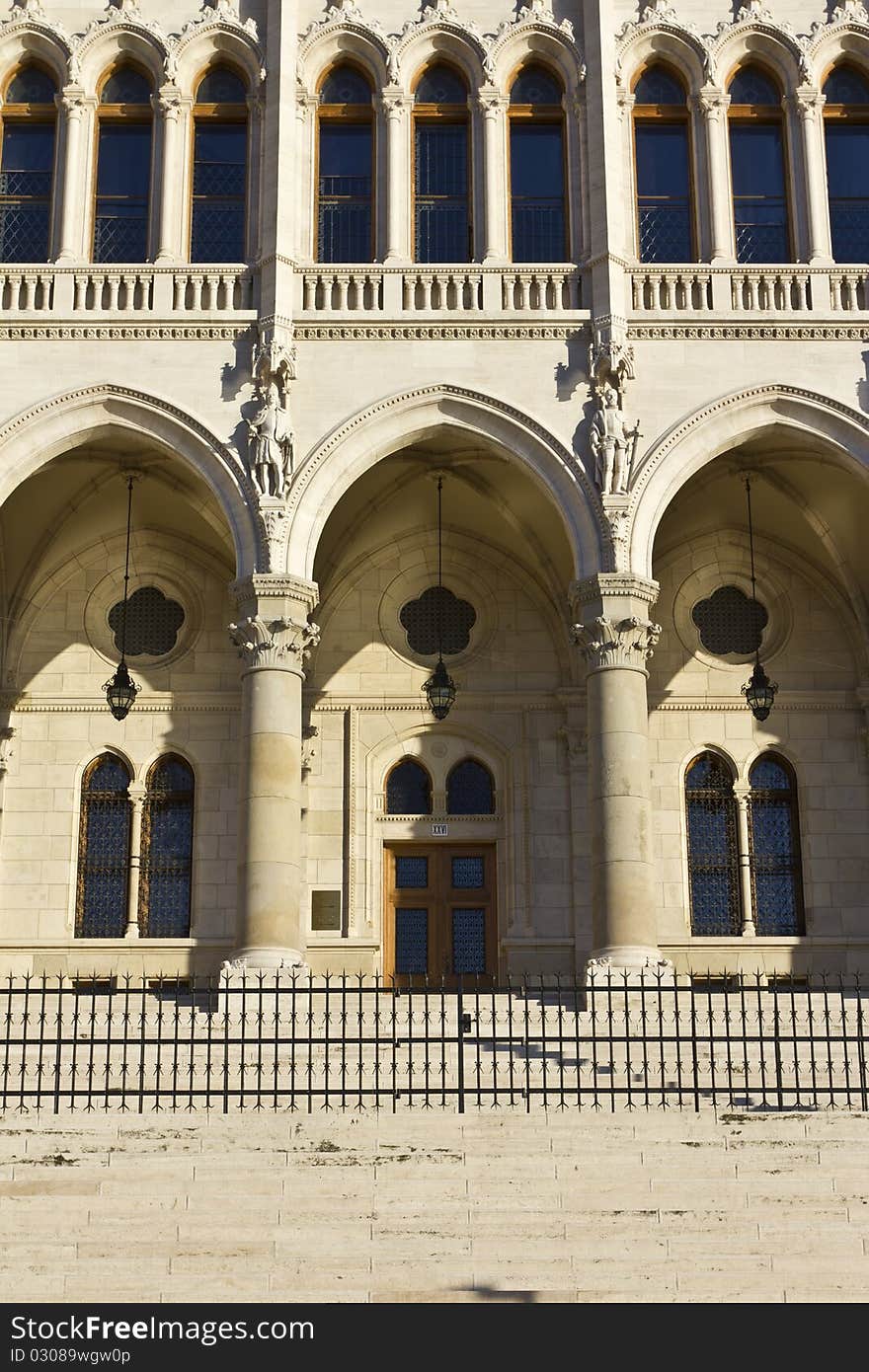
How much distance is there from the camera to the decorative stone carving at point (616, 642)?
23891 mm

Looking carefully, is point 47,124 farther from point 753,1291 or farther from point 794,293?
point 753,1291

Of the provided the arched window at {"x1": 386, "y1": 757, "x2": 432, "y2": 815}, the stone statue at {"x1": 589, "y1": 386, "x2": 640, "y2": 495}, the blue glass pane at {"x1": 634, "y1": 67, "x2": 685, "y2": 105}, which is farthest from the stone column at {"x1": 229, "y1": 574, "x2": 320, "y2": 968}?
the blue glass pane at {"x1": 634, "y1": 67, "x2": 685, "y2": 105}

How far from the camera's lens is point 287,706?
23.7m

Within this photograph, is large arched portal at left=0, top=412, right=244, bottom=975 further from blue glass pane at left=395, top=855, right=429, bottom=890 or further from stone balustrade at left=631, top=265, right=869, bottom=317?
stone balustrade at left=631, top=265, right=869, bottom=317

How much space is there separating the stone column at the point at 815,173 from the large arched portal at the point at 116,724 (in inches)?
367

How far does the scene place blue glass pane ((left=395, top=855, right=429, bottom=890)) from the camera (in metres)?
27.8

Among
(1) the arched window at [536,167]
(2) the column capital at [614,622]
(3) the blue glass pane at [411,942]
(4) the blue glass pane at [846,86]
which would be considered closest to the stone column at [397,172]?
(1) the arched window at [536,167]

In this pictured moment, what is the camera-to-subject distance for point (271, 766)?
23188 millimetres

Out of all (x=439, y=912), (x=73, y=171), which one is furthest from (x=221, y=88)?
(x=439, y=912)

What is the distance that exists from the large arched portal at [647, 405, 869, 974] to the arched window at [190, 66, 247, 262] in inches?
295

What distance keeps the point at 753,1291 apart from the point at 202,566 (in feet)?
55.8

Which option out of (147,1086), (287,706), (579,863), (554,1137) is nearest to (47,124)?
(287,706)

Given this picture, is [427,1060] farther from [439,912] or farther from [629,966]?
[439,912]

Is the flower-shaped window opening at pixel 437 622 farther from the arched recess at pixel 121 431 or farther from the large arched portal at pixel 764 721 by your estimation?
the arched recess at pixel 121 431
